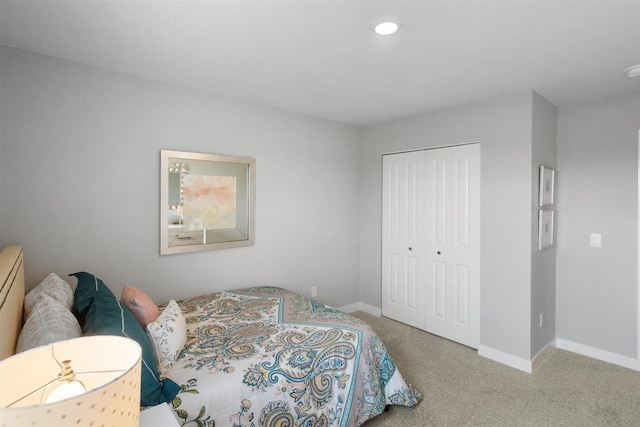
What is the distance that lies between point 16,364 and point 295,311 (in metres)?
1.83

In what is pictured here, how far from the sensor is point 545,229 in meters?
2.97

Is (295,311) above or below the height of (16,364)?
below

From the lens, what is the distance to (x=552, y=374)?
274cm

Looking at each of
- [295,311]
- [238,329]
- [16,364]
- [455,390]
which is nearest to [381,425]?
[455,390]

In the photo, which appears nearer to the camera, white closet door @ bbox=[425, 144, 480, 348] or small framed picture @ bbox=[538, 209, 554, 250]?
small framed picture @ bbox=[538, 209, 554, 250]

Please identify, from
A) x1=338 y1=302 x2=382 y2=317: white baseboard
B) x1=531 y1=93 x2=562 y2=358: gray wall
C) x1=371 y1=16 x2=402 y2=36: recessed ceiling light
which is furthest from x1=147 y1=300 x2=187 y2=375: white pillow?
x1=531 y1=93 x2=562 y2=358: gray wall

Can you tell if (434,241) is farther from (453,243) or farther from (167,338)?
(167,338)

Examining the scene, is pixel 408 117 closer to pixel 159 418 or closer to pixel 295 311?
pixel 295 311

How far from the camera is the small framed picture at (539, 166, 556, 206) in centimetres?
290

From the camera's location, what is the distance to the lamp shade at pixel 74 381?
1.98 feet

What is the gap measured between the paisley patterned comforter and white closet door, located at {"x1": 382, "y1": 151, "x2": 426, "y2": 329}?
4.98 feet

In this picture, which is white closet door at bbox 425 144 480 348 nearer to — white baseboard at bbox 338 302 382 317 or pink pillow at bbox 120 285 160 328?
white baseboard at bbox 338 302 382 317

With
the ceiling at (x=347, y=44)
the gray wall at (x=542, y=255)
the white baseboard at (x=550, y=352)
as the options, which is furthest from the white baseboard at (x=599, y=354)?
the ceiling at (x=347, y=44)

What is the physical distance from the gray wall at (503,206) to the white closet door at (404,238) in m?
0.47
